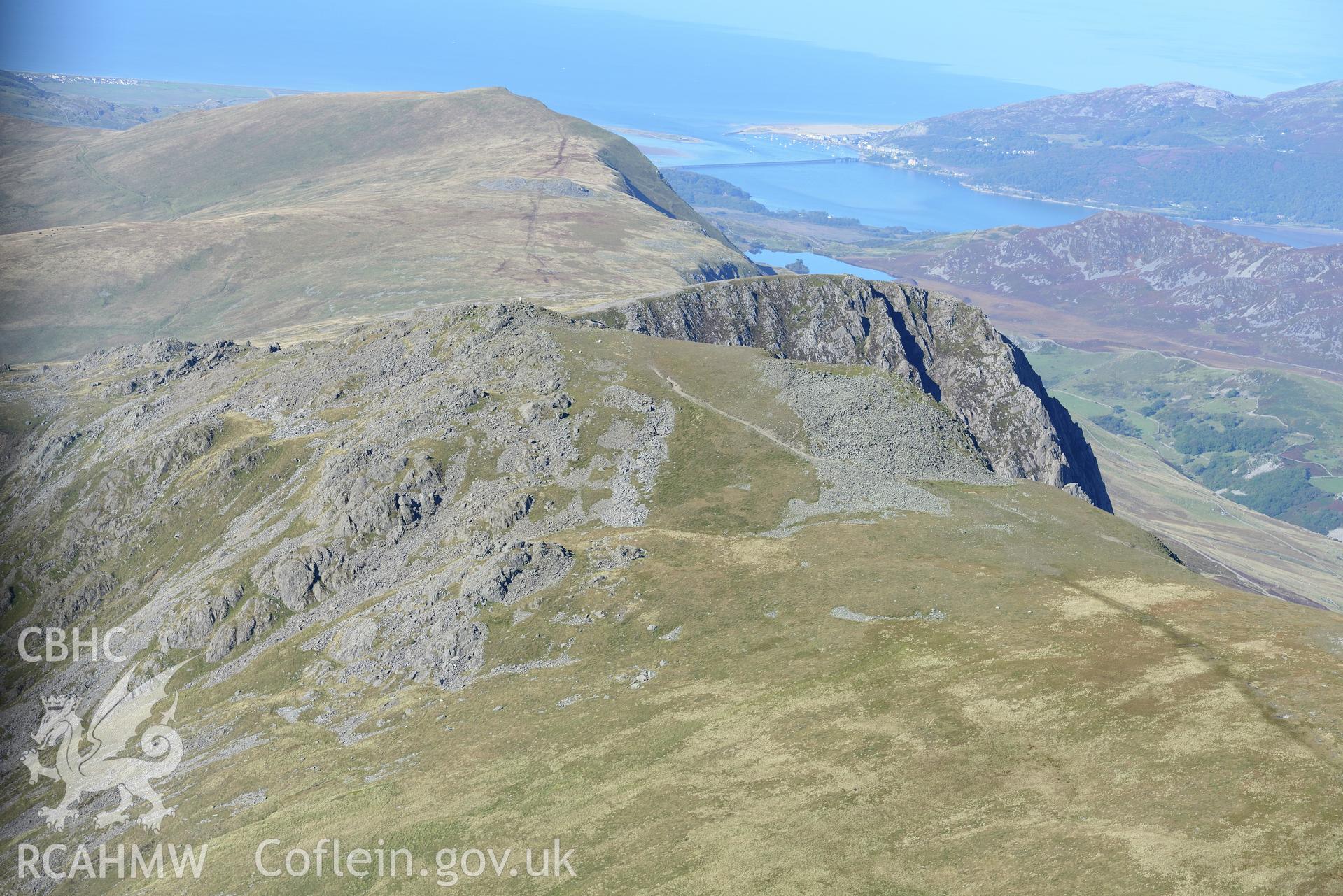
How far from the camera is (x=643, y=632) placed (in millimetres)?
101812

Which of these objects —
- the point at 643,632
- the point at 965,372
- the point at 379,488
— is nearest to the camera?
the point at 643,632

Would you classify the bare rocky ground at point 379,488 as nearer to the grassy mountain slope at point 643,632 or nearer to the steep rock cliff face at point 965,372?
the grassy mountain slope at point 643,632

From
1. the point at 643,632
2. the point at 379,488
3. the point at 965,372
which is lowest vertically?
the point at 643,632

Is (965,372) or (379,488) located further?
(965,372)

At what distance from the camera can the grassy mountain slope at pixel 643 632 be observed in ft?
208

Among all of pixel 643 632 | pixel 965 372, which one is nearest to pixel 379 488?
pixel 643 632

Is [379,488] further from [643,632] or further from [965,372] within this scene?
[965,372]

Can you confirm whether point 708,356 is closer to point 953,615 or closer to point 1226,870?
point 953,615

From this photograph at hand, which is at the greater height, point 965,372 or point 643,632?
point 965,372

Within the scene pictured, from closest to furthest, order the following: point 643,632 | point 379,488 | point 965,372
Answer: point 643,632 < point 379,488 < point 965,372

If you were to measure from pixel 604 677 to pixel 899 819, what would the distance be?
1571 inches

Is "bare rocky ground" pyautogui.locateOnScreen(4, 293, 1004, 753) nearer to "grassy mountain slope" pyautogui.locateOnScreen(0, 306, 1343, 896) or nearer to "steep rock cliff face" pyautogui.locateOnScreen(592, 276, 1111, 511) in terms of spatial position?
"grassy mountain slope" pyautogui.locateOnScreen(0, 306, 1343, 896)

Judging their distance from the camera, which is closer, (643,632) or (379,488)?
(643,632)

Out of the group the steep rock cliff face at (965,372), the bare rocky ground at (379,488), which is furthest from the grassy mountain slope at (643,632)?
the steep rock cliff face at (965,372)
